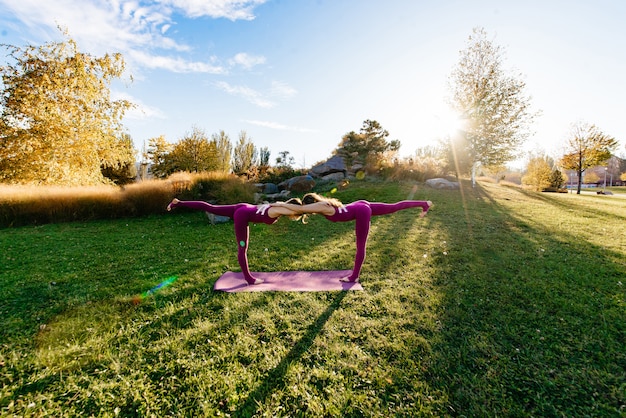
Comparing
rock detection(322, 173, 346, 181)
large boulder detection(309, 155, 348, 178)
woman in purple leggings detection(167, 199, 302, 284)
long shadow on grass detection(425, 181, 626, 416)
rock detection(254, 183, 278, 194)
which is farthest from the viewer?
large boulder detection(309, 155, 348, 178)

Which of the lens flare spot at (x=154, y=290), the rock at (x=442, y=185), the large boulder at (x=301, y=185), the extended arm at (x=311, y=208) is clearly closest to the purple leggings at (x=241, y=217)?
the extended arm at (x=311, y=208)

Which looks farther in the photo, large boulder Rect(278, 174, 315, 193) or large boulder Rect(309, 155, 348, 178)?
large boulder Rect(309, 155, 348, 178)

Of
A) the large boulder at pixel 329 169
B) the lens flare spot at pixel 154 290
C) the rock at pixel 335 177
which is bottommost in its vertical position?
the lens flare spot at pixel 154 290

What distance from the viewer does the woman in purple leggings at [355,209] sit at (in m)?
3.94

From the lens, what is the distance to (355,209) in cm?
424

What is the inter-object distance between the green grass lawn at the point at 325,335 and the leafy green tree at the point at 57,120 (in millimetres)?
9156

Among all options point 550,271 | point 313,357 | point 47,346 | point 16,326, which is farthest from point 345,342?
point 550,271

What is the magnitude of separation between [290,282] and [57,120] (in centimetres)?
1465

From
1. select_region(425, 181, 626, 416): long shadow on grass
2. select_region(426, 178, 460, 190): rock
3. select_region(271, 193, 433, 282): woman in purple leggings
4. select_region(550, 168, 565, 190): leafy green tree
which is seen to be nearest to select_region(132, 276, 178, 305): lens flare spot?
select_region(271, 193, 433, 282): woman in purple leggings

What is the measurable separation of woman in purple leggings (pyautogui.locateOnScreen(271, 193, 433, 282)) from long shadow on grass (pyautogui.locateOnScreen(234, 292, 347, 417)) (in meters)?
1.39

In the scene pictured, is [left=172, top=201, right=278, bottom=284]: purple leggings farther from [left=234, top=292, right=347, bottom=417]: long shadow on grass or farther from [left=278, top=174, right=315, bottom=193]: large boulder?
[left=278, top=174, right=315, bottom=193]: large boulder

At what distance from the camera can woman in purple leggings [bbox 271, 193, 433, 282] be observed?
394 centimetres

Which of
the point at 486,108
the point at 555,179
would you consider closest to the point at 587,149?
the point at 555,179

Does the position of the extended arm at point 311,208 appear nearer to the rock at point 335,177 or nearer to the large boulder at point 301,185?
the large boulder at point 301,185
